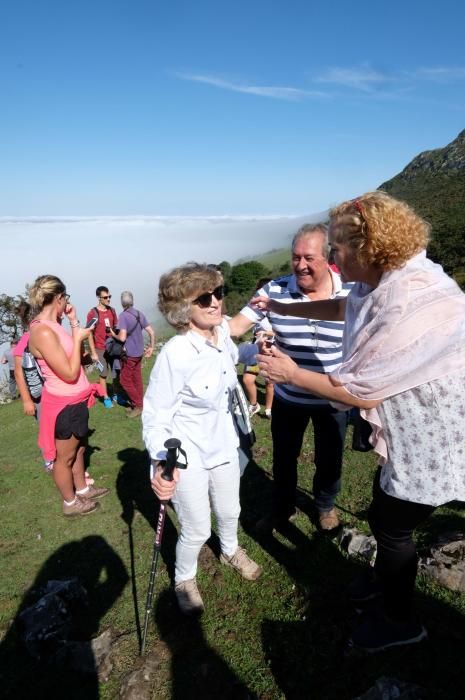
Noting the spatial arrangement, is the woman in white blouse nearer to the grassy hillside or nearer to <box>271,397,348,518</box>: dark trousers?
the grassy hillside

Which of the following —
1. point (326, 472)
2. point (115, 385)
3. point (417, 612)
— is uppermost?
point (326, 472)

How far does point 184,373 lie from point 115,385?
328 inches

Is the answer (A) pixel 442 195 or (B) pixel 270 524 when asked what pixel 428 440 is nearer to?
(B) pixel 270 524

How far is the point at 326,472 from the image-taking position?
13.6 ft

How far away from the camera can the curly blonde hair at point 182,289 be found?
283 cm

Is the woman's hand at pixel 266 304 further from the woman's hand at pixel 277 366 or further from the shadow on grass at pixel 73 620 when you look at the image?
the shadow on grass at pixel 73 620

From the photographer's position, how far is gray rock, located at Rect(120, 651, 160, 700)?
281 centimetres

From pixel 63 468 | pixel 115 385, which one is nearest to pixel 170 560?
pixel 63 468

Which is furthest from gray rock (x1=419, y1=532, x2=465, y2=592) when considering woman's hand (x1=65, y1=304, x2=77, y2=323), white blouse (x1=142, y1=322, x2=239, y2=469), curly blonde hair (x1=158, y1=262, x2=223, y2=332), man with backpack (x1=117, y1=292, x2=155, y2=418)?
man with backpack (x1=117, y1=292, x2=155, y2=418)

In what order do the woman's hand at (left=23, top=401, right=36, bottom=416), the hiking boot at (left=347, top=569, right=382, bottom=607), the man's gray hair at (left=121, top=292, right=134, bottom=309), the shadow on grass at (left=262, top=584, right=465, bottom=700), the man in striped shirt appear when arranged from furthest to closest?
1. the man's gray hair at (left=121, top=292, right=134, bottom=309)
2. the woman's hand at (left=23, top=401, right=36, bottom=416)
3. the man in striped shirt
4. the hiking boot at (left=347, top=569, right=382, bottom=607)
5. the shadow on grass at (left=262, top=584, right=465, bottom=700)

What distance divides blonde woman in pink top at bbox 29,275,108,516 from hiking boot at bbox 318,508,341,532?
2849 millimetres

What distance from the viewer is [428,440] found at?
7.12 ft

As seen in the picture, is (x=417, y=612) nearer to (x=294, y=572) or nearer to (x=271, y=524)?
(x=294, y=572)

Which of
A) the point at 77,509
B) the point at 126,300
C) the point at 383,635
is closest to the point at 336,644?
the point at 383,635
